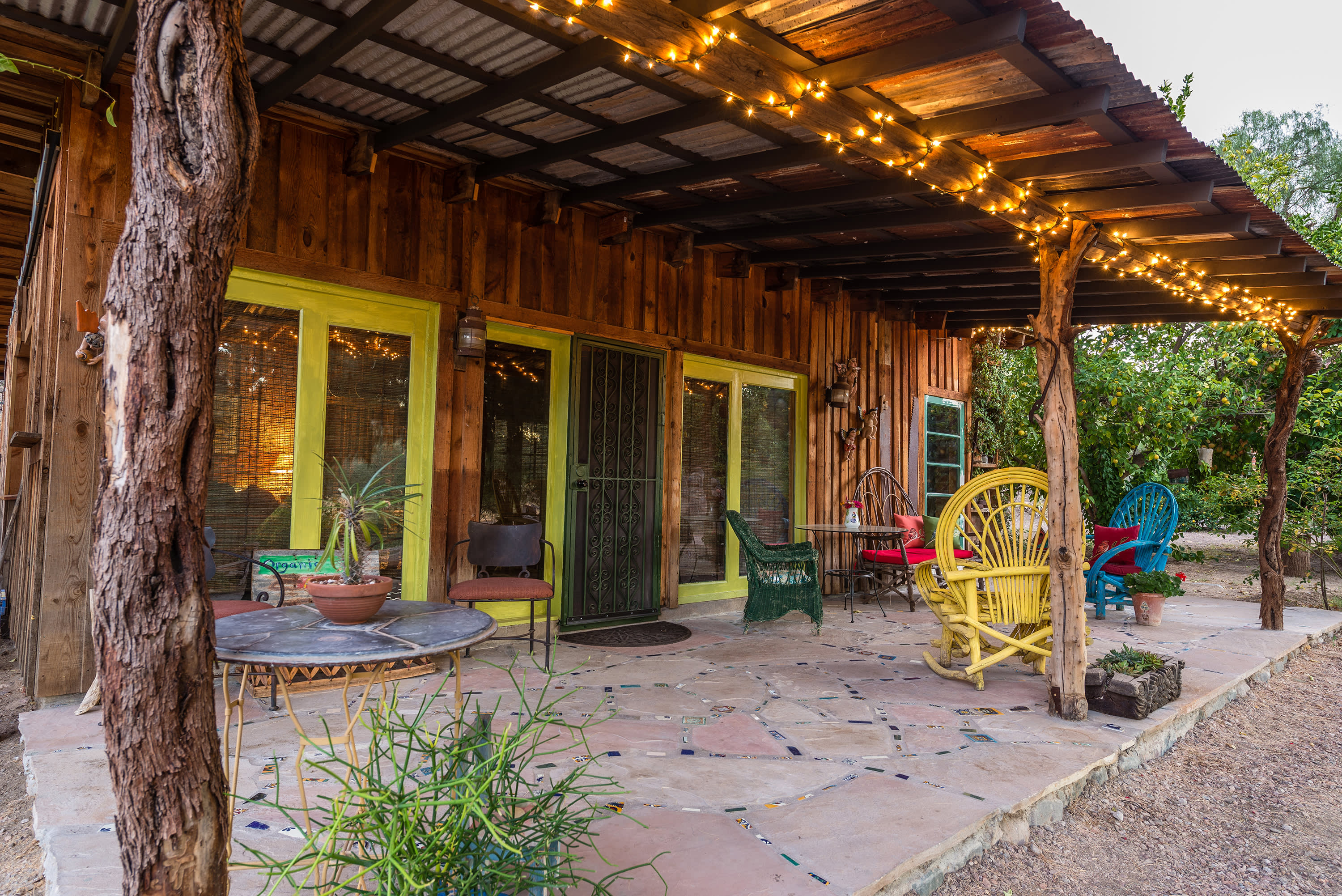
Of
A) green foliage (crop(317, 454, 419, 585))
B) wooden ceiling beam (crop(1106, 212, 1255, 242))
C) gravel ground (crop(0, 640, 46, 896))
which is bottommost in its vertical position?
gravel ground (crop(0, 640, 46, 896))

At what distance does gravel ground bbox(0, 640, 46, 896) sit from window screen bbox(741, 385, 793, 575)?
511cm

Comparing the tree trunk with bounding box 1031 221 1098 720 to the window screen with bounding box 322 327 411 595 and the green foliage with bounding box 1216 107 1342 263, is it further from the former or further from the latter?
the green foliage with bounding box 1216 107 1342 263

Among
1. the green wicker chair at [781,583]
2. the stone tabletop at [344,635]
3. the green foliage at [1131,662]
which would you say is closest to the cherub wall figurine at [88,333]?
the stone tabletop at [344,635]

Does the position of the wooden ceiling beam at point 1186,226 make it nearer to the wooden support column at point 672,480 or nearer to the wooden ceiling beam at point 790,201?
the wooden ceiling beam at point 790,201

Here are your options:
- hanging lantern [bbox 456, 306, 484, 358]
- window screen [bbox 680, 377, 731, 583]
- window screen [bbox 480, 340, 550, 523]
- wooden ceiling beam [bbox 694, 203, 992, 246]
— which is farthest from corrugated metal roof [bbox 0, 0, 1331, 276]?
window screen [bbox 680, 377, 731, 583]

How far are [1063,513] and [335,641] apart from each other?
3406 millimetres

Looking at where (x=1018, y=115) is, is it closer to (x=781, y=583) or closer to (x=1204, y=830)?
(x=1204, y=830)

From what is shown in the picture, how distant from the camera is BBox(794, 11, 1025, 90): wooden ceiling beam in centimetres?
276

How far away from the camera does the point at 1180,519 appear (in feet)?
32.2

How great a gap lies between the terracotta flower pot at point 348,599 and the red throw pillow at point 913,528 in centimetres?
600

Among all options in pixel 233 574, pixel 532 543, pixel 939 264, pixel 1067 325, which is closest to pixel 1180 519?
pixel 939 264

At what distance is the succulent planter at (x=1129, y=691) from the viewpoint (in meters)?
3.84

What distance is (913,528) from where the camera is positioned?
7.62m

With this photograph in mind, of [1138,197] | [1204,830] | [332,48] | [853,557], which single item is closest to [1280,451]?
[853,557]
